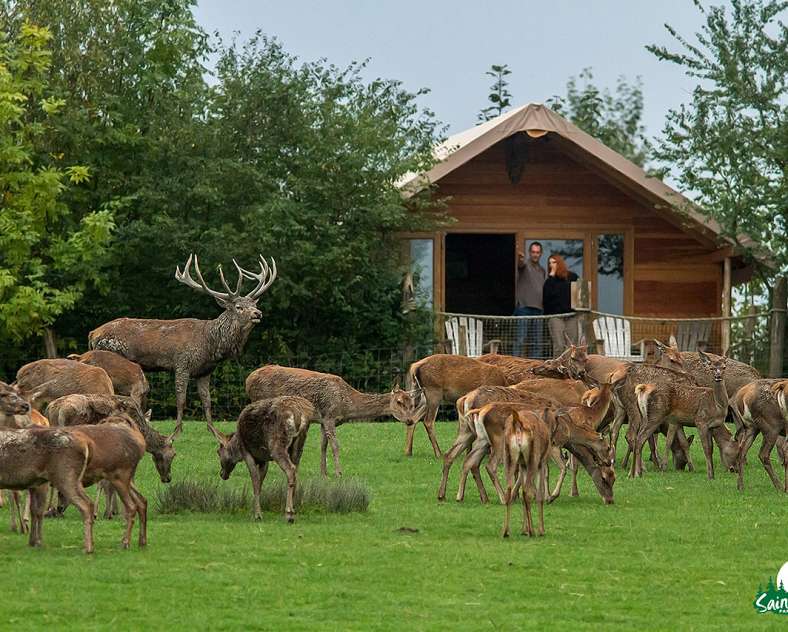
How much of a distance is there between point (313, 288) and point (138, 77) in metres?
5.05

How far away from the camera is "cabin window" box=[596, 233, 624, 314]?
1278 inches

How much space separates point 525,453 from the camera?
14.2 metres

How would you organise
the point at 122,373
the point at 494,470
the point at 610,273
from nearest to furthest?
the point at 494,470, the point at 122,373, the point at 610,273

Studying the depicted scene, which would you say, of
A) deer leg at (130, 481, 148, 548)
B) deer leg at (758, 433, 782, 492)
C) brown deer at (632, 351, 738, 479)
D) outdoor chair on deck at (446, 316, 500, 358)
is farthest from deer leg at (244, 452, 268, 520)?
outdoor chair on deck at (446, 316, 500, 358)

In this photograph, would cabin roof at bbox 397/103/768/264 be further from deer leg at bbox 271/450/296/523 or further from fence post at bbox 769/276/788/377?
deer leg at bbox 271/450/296/523

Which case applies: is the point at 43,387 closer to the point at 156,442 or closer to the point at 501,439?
the point at 156,442

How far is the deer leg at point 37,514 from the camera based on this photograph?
1341cm

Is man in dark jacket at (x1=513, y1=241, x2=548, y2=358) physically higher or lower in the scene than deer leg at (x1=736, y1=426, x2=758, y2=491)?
higher

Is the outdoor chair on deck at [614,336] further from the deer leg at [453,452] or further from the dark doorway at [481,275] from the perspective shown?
the deer leg at [453,452]

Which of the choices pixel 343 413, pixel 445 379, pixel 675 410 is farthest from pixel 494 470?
pixel 445 379

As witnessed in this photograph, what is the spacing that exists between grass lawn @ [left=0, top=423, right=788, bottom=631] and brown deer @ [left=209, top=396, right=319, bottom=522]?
1.25 feet

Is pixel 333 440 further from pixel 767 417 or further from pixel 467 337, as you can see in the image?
pixel 467 337

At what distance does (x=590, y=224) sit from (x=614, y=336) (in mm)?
4141

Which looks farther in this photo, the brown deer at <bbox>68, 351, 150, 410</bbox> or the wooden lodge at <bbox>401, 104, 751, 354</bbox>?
the wooden lodge at <bbox>401, 104, 751, 354</bbox>
